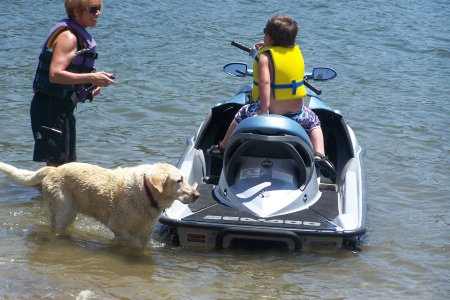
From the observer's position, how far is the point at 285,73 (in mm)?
6461

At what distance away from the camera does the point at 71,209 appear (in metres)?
5.93

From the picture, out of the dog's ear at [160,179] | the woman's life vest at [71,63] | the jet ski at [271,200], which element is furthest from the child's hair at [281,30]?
the dog's ear at [160,179]

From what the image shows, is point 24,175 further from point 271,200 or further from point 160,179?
point 271,200

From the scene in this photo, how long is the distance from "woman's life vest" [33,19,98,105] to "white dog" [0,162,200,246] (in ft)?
2.37

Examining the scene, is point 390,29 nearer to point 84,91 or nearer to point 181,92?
point 181,92

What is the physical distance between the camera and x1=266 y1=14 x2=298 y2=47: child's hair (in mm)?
6332

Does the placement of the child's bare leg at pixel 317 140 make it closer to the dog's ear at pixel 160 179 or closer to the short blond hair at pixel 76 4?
the dog's ear at pixel 160 179

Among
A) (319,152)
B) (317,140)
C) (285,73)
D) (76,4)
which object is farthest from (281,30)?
(76,4)

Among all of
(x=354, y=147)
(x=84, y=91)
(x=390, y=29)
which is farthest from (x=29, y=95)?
(x=390, y=29)

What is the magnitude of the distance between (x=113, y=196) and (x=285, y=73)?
201 centimetres

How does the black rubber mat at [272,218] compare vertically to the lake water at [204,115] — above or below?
above

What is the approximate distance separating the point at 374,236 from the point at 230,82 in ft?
21.6

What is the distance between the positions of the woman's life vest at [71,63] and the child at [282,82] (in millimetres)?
1537

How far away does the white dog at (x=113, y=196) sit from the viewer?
5.63 m
